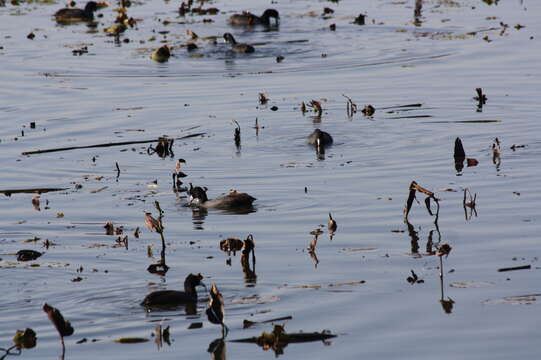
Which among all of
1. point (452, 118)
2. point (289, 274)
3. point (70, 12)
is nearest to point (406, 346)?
point (289, 274)

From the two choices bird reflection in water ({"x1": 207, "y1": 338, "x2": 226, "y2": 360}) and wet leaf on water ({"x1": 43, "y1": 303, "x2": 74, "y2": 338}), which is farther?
bird reflection in water ({"x1": 207, "y1": 338, "x2": 226, "y2": 360})

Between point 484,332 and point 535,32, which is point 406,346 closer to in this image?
point 484,332

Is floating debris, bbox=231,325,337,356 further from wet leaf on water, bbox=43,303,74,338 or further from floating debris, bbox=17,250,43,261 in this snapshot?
floating debris, bbox=17,250,43,261

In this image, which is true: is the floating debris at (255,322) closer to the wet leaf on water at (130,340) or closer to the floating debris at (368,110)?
the wet leaf on water at (130,340)

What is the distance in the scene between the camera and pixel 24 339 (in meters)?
8.51

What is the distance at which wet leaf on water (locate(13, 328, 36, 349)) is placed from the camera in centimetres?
847

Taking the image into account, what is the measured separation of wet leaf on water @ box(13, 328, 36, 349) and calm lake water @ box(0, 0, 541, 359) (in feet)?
0.45

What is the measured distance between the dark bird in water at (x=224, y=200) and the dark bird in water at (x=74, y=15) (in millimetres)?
22639

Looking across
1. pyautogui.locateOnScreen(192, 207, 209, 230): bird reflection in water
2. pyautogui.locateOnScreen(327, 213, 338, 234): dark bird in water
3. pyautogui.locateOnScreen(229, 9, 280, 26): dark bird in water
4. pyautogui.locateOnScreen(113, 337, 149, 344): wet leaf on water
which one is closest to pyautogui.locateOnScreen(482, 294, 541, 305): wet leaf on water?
pyautogui.locateOnScreen(327, 213, 338, 234): dark bird in water

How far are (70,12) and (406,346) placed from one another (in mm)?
28285

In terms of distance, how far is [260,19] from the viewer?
106 ft

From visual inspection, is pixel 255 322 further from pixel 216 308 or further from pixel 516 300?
pixel 516 300

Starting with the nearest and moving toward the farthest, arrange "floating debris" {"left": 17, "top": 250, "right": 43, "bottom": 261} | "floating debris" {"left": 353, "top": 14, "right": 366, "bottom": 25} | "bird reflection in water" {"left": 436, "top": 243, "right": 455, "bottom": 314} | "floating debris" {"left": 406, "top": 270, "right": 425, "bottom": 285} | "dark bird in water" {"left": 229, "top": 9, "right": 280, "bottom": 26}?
1. "bird reflection in water" {"left": 436, "top": 243, "right": 455, "bottom": 314}
2. "floating debris" {"left": 406, "top": 270, "right": 425, "bottom": 285}
3. "floating debris" {"left": 17, "top": 250, "right": 43, "bottom": 261}
4. "floating debris" {"left": 353, "top": 14, "right": 366, "bottom": 25}
5. "dark bird in water" {"left": 229, "top": 9, "right": 280, "bottom": 26}

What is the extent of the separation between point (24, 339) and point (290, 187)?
243 inches
